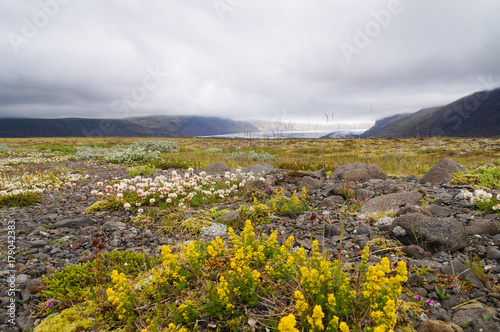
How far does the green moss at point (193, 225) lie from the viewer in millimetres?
5672

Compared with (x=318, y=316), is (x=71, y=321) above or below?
below

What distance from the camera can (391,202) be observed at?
20.2 ft

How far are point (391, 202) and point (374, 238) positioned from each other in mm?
2241

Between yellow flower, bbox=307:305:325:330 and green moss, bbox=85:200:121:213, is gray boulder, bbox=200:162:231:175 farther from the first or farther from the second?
yellow flower, bbox=307:305:325:330

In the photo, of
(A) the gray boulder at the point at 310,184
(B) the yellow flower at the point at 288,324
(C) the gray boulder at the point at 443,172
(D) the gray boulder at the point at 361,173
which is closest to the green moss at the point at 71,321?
(B) the yellow flower at the point at 288,324

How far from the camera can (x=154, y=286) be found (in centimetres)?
304

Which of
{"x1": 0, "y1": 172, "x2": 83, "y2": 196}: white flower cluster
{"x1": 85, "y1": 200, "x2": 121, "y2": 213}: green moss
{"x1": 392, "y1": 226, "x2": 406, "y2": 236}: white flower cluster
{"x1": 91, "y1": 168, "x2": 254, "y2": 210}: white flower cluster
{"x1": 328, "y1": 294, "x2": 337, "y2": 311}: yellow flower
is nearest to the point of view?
{"x1": 328, "y1": 294, "x2": 337, "y2": 311}: yellow flower

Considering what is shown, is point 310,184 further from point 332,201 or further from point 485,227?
point 485,227

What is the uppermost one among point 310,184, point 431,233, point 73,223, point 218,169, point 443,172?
point 443,172

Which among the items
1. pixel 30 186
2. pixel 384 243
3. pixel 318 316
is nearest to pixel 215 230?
pixel 384 243

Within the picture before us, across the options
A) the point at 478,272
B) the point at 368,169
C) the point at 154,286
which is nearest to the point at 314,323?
the point at 154,286

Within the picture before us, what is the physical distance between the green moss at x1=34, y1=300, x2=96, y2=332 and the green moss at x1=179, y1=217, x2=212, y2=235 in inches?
103

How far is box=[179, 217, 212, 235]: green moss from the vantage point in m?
5.67

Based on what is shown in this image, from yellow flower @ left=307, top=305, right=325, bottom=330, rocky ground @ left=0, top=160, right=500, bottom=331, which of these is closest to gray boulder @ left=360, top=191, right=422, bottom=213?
rocky ground @ left=0, top=160, right=500, bottom=331
